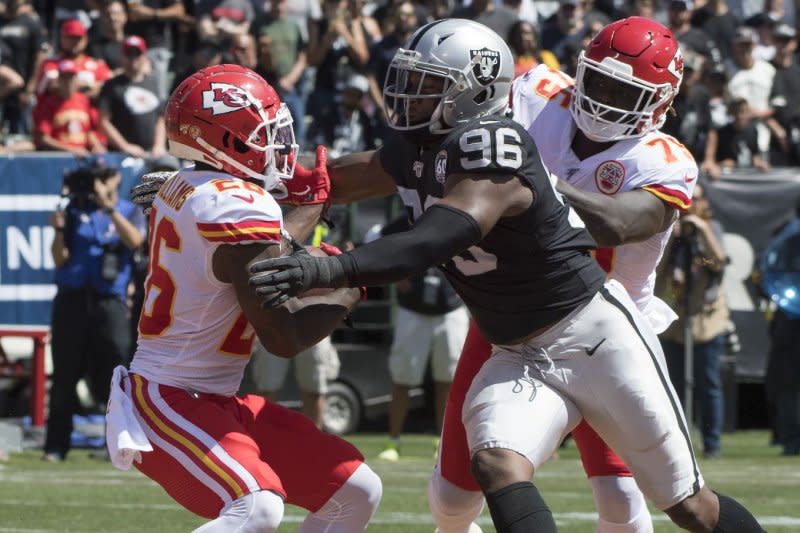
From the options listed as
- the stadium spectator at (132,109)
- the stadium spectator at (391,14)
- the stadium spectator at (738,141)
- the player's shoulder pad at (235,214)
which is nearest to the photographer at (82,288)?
the stadium spectator at (132,109)

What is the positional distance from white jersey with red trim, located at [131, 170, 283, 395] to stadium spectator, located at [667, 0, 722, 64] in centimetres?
932

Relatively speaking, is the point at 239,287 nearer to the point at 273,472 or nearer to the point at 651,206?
the point at 273,472

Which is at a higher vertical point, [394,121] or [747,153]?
[394,121]

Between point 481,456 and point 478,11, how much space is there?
28.7ft

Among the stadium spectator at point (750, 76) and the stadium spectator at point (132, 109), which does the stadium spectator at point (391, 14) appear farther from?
the stadium spectator at point (750, 76)

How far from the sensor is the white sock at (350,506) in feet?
14.3

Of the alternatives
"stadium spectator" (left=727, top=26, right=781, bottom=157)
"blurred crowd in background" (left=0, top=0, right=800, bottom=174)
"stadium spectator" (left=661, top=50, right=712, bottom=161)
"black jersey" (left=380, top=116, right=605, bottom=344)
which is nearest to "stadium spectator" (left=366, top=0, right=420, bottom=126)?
"blurred crowd in background" (left=0, top=0, right=800, bottom=174)

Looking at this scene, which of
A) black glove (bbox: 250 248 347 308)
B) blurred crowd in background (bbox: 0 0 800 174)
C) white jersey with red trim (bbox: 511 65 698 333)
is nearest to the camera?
black glove (bbox: 250 248 347 308)

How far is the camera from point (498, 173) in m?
4.14

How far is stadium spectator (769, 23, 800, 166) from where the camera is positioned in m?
12.6

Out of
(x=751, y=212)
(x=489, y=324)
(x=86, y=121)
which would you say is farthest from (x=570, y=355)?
(x=86, y=121)

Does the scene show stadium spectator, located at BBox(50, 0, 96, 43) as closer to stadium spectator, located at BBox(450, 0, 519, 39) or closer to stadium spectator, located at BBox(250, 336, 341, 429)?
stadium spectator, located at BBox(450, 0, 519, 39)

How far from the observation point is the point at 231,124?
427cm

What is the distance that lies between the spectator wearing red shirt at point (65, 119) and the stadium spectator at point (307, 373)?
2.61 m
